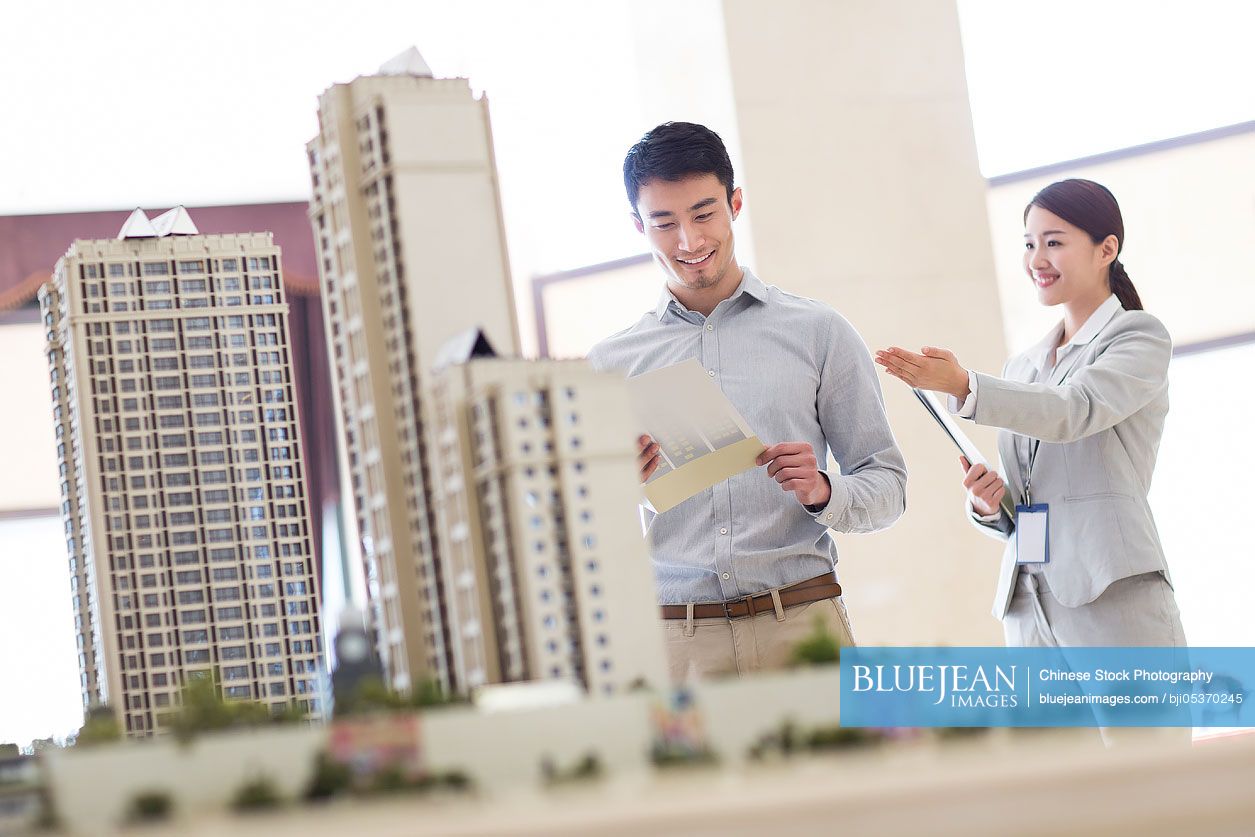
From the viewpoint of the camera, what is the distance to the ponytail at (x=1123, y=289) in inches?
108

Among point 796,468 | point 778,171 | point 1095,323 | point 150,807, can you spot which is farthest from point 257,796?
point 778,171

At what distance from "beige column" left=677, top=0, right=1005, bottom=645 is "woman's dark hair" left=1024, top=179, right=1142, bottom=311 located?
235 cm

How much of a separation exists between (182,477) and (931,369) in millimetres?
1315

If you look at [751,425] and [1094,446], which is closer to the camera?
[751,425]

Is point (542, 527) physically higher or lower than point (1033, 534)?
higher

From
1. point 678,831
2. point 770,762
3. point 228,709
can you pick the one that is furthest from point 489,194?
point 678,831

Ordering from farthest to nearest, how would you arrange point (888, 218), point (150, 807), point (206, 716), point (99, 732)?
1. point (888, 218)
2. point (99, 732)
3. point (206, 716)
4. point (150, 807)

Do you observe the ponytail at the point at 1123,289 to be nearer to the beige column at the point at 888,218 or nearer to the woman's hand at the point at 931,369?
the woman's hand at the point at 931,369

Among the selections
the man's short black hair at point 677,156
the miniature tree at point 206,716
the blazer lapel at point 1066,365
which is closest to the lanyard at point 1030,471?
the blazer lapel at point 1066,365

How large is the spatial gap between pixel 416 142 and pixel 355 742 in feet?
2.37

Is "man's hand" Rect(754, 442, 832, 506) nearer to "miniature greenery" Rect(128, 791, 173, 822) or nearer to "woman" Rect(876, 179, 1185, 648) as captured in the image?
"woman" Rect(876, 179, 1185, 648)

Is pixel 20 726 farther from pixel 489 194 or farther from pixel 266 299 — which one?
pixel 489 194

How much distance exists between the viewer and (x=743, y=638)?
2316 millimetres

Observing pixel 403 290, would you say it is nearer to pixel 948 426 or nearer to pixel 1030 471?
pixel 948 426
